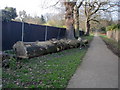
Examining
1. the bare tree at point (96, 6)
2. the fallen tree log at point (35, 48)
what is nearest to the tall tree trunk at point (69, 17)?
the fallen tree log at point (35, 48)

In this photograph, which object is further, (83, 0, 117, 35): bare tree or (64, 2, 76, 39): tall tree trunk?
(83, 0, 117, 35): bare tree

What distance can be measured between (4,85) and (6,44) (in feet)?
15.6

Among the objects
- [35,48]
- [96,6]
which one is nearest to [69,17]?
[35,48]

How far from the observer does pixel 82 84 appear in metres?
4.34

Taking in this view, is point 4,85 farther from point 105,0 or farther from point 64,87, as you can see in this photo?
point 105,0

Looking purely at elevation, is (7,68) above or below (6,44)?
below

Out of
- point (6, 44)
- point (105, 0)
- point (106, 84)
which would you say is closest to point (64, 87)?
point (106, 84)

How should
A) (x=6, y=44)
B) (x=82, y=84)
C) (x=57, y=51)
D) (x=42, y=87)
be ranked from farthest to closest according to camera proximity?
(x=57, y=51), (x=6, y=44), (x=82, y=84), (x=42, y=87)

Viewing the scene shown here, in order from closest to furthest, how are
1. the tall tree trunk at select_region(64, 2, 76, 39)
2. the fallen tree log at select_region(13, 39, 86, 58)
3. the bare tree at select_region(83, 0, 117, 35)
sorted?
the fallen tree log at select_region(13, 39, 86, 58)
the tall tree trunk at select_region(64, 2, 76, 39)
the bare tree at select_region(83, 0, 117, 35)

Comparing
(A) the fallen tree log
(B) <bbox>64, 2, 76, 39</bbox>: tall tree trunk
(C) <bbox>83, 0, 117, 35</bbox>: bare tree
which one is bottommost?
(A) the fallen tree log

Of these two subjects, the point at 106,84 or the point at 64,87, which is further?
the point at 106,84

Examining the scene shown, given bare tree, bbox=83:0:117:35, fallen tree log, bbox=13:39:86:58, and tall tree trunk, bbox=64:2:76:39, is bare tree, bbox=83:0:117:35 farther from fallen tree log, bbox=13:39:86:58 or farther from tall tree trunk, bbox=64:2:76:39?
fallen tree log, bbox=13:39:86:58

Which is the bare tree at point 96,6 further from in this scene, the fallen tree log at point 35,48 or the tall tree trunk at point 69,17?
the fallen tree log at point 35,48

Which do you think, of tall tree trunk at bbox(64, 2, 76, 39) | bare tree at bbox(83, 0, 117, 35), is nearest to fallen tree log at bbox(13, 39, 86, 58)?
tall tree trunk at bbox(64, 2, 76, 39)
